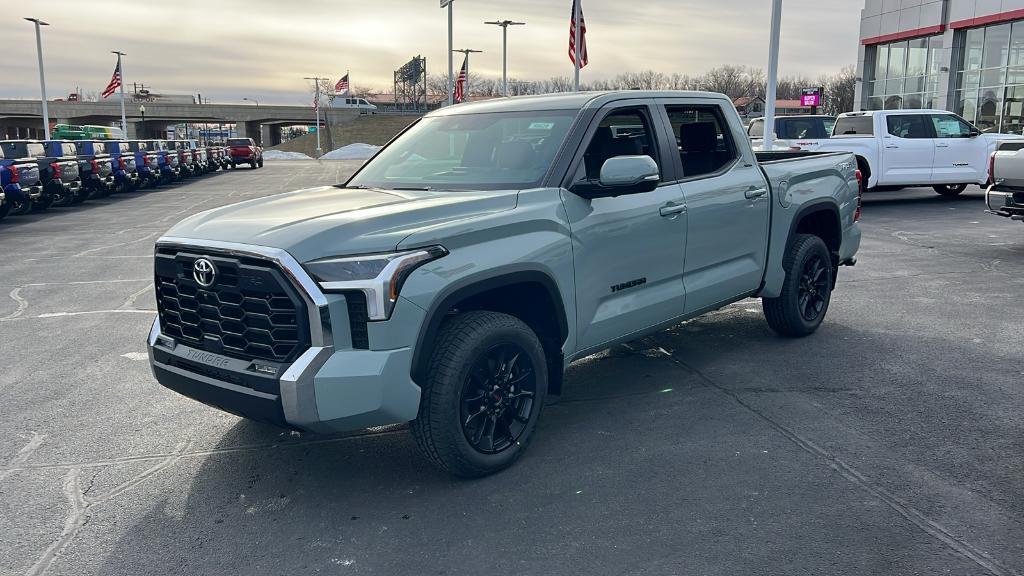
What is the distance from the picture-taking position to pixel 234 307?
3602 millimetres

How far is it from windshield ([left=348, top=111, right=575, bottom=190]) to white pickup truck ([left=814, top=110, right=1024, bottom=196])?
14.2 metres

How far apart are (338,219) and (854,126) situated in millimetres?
16676

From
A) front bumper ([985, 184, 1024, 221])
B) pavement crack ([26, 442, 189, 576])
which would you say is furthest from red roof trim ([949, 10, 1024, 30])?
pavement crack ([26, 442, 189, 576])

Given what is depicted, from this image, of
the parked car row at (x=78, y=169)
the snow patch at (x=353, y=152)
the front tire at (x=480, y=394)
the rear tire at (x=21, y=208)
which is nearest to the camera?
the front tire at (x=480, y=394)

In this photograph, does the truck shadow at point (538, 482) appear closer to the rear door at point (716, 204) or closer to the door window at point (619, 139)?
the rear door at point (716, 204)

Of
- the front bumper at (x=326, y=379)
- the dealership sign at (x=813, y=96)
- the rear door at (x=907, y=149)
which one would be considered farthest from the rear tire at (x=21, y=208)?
the dealership sign at (x=813, y=96)

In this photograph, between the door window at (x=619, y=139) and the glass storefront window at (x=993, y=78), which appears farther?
the glass storefront window at (x=993, y=78)

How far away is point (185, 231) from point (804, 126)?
19061 mm

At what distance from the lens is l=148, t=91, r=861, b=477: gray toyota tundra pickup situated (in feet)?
11.3

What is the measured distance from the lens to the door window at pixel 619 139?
4.82 metres

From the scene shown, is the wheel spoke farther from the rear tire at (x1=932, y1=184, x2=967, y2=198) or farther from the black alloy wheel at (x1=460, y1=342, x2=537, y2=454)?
the rear tire at (x1=932, y1=184, x2=967, y2=198)

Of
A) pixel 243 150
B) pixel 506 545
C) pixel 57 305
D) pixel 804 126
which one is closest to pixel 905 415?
pixel 506 545

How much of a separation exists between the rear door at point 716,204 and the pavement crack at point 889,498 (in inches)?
29.7

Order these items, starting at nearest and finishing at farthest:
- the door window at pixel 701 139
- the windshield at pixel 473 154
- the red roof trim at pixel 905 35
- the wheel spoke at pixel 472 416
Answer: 1. the wheel spoke at pixel 472 416
2. the windshield at pixel 473 154
3. the door window at pixel 701 139
4. the red roof trim at pixel 905 35
